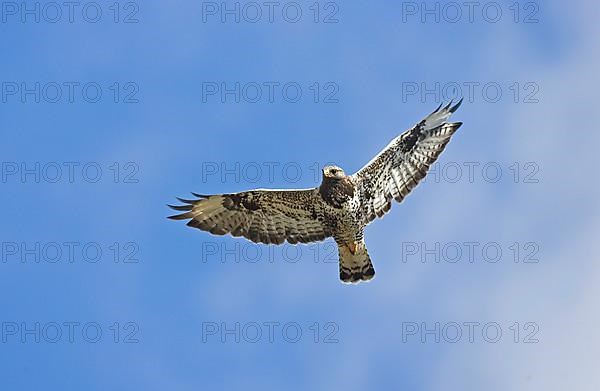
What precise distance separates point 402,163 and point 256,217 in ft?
7.76

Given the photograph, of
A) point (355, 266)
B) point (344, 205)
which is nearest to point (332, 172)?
point (344, 205)

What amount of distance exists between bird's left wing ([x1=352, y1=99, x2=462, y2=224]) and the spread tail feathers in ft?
1.90

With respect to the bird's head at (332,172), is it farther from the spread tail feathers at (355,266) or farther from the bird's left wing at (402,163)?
the spread tail feathers at (355,266)

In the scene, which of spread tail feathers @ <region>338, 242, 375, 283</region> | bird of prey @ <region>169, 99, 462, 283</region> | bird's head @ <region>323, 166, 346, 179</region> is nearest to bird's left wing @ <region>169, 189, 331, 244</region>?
bird of prey @ <region>169, 99, 462, 283</region>

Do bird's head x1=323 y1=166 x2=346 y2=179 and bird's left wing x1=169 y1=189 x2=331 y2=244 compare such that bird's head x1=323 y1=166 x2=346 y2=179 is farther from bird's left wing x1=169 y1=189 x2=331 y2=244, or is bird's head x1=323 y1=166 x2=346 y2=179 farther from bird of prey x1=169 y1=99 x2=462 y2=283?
bird's left wing x1=169 y1=189 x2=331 y2=244

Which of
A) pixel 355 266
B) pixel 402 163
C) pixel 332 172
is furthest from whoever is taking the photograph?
pixel 402 163

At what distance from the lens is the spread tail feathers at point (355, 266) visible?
1307 centimetres

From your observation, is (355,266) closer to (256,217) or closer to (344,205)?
(344,205)

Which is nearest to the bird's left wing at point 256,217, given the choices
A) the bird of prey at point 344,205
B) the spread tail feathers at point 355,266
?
the bird of prey at point 344,205

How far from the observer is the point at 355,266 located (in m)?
13.2

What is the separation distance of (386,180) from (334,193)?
1133 mm

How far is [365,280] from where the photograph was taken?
13.2m

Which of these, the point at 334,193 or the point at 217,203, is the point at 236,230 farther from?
the point at 334,193

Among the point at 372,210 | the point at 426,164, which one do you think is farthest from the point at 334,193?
the point at 426,164
